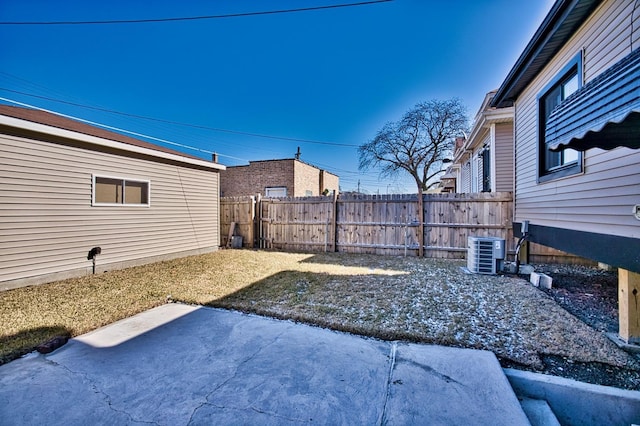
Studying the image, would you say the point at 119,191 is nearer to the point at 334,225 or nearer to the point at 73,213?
the point at 73,213

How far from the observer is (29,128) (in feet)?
15.9

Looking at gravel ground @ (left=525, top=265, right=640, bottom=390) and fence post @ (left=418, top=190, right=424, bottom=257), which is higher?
fence post @ (left=418, top=190, right=424, bottom=257)

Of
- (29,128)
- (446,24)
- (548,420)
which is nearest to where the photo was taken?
(548,420)

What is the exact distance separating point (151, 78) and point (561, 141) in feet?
42.9

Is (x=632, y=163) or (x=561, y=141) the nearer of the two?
(x=561, y=141)

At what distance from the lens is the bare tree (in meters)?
22.6

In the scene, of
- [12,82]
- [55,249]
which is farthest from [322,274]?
[12,82]

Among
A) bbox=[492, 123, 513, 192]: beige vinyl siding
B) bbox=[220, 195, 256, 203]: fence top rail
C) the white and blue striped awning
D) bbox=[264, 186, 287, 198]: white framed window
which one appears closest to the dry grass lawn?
the white and blue striped awning

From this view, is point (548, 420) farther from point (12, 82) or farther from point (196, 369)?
point (12, 82)

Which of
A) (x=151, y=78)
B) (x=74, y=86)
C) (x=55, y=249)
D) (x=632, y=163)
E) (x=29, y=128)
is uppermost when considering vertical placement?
(x=151, y=78)

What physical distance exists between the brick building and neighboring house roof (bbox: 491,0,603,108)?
12544 mm

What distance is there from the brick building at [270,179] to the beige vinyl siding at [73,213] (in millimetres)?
9185

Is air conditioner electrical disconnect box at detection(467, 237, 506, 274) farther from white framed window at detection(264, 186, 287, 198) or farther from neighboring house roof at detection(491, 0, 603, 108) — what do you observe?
white framed window at detection(264, 186, 287, 198)

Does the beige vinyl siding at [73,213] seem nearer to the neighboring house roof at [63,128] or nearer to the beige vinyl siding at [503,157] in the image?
the neighboring house roof at [63,128]
